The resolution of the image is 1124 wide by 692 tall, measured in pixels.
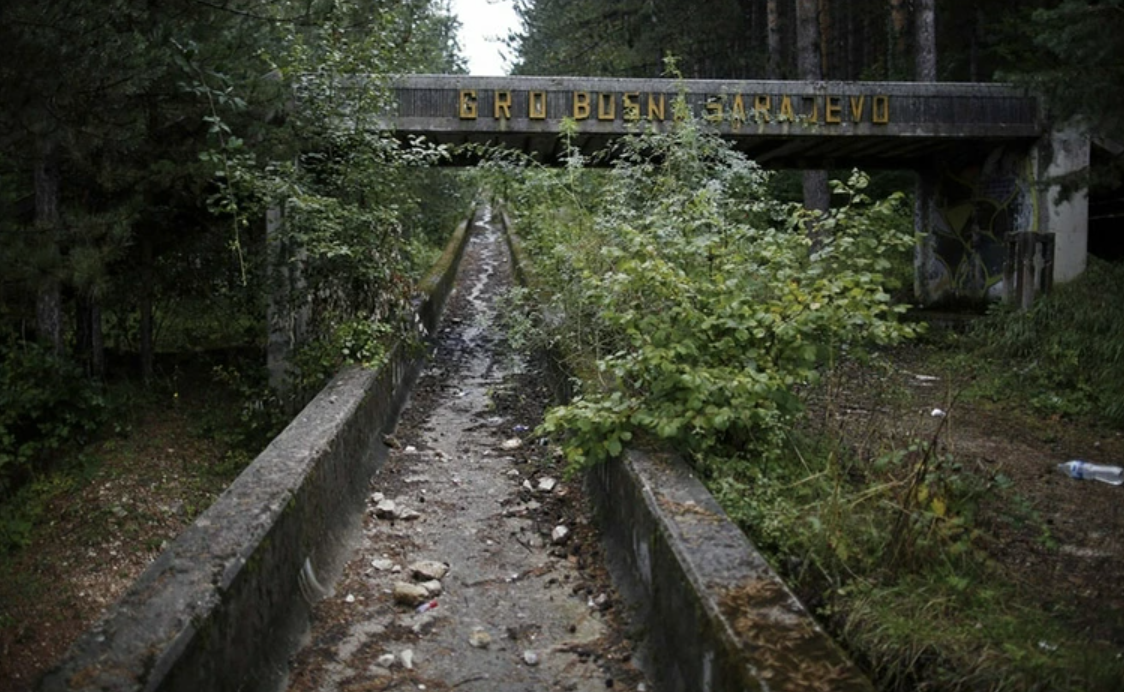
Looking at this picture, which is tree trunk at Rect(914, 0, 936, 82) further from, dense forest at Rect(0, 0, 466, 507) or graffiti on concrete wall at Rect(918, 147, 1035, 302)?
dense forest at Rect(0, 0, 466, 507)

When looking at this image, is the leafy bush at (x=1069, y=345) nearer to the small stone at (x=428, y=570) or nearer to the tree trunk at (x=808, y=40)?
the tree trunk at (x=808, y=40)

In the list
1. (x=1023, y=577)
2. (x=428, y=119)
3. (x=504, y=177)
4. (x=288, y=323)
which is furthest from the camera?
(x=428, y=119)

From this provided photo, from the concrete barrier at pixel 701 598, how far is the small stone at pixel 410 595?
0.97 meters

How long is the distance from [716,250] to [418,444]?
3.25 meters

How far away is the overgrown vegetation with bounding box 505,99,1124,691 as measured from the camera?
312 centimetres

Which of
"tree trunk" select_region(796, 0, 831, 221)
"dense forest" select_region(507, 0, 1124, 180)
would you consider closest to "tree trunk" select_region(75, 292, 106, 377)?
"dense forest" select_region(507, 0, 1124, 180)

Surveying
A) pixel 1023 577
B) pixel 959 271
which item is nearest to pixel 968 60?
pixel 959 271

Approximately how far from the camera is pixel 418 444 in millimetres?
7547

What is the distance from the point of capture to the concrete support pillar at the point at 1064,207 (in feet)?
45.8

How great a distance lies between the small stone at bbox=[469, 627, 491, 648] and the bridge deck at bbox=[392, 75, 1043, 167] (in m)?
8.94

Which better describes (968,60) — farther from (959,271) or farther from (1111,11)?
(1111,11)

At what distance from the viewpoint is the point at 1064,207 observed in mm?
14070

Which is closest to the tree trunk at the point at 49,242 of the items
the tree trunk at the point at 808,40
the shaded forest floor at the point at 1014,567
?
the shaded forest floor at the point at 1014,567

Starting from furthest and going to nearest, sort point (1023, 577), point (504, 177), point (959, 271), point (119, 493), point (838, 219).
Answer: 1. point (959, 271)
2. point (504, 177)
3. point (119, 493)
4. point (838, 219)
5. point (1023, 577)
